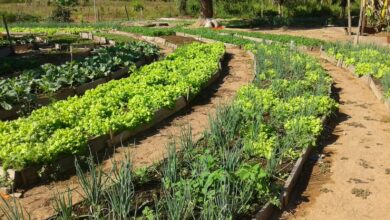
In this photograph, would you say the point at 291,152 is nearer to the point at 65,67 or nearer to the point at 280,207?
the point at 280,207

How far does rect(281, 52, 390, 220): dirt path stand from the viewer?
543 centimetres

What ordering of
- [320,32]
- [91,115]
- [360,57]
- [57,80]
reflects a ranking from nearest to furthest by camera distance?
1. [91,115]
2. [57,80]
3. [360,57]
4. [320,32]

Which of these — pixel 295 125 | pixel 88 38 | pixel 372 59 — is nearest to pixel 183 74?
pixel 295 125

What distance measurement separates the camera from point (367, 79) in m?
11.9

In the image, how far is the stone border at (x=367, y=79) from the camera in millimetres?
9969

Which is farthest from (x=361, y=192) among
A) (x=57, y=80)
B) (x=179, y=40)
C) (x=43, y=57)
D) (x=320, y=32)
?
(x=320, y=32)

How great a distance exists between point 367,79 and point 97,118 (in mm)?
8443

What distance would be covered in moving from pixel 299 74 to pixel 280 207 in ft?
20.4

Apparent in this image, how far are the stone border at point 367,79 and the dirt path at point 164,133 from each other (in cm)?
313

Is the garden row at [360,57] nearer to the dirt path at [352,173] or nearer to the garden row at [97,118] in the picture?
the dirt path at [352,173]

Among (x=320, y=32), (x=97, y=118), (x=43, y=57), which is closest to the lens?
(x=97, y=118)

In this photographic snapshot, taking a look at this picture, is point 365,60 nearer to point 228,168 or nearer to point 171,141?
point 171,141

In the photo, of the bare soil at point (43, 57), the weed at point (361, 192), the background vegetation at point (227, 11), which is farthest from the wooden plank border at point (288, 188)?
the background vegetation at point (227, 11)

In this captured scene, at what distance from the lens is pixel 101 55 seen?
13352 mm
